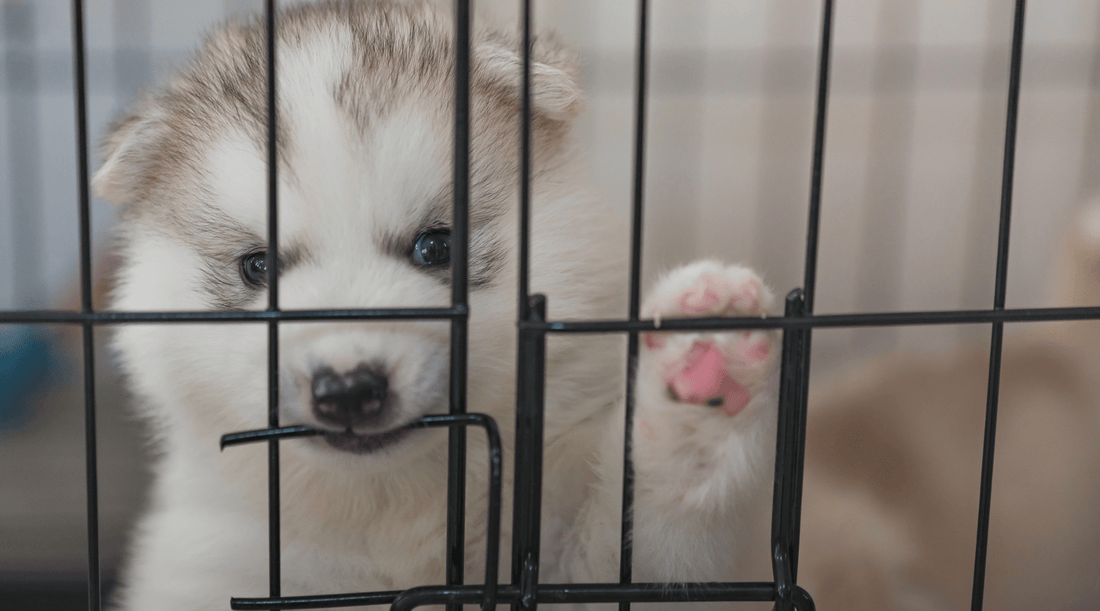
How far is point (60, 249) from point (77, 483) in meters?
0.66

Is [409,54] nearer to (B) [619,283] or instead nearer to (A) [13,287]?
(B) [619,283]

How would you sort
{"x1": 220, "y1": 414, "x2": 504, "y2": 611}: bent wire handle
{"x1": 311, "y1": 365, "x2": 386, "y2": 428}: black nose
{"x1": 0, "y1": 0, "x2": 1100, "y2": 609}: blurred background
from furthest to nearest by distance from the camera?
{"x1": 0, "y1": 0, "x2": 1100, "y2": 609}: blurred background < {"x1": 311, "y1": 365, "x2": 386, "y2": 428}: black nose < {"x1": 220, "y1": 414, "x2": 504, "y2": 611}: bent wire handle

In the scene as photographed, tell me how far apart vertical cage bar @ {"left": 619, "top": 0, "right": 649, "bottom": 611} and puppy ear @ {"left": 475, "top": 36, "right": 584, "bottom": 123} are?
1.19 feet

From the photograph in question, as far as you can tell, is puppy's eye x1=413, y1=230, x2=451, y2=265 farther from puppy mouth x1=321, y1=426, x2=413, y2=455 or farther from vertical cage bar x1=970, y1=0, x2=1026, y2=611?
vertical cage bar x1=970, y1=0, x2=1026, y2=611

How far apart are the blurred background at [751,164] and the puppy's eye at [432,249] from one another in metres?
0.94

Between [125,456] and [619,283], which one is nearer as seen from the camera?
[619,283]

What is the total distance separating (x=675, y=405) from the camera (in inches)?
33.8

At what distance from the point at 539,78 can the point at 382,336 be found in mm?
493

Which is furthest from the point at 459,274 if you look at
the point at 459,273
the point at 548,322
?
the point at 548,322

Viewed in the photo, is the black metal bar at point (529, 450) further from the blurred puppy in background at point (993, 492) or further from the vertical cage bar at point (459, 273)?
the blurred puppy in background at point (993, 492)

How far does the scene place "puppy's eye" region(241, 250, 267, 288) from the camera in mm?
1063

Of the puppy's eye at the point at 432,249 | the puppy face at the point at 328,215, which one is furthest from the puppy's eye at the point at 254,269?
the puppy's eye at the point at 432,249

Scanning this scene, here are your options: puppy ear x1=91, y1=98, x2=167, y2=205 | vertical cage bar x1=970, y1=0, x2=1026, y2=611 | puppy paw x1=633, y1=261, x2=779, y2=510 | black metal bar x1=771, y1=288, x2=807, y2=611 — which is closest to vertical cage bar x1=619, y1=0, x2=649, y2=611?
puppy paw x1=633, y1=261, x2=779, y2=510

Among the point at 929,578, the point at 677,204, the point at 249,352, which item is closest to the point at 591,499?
the point at 249,352
